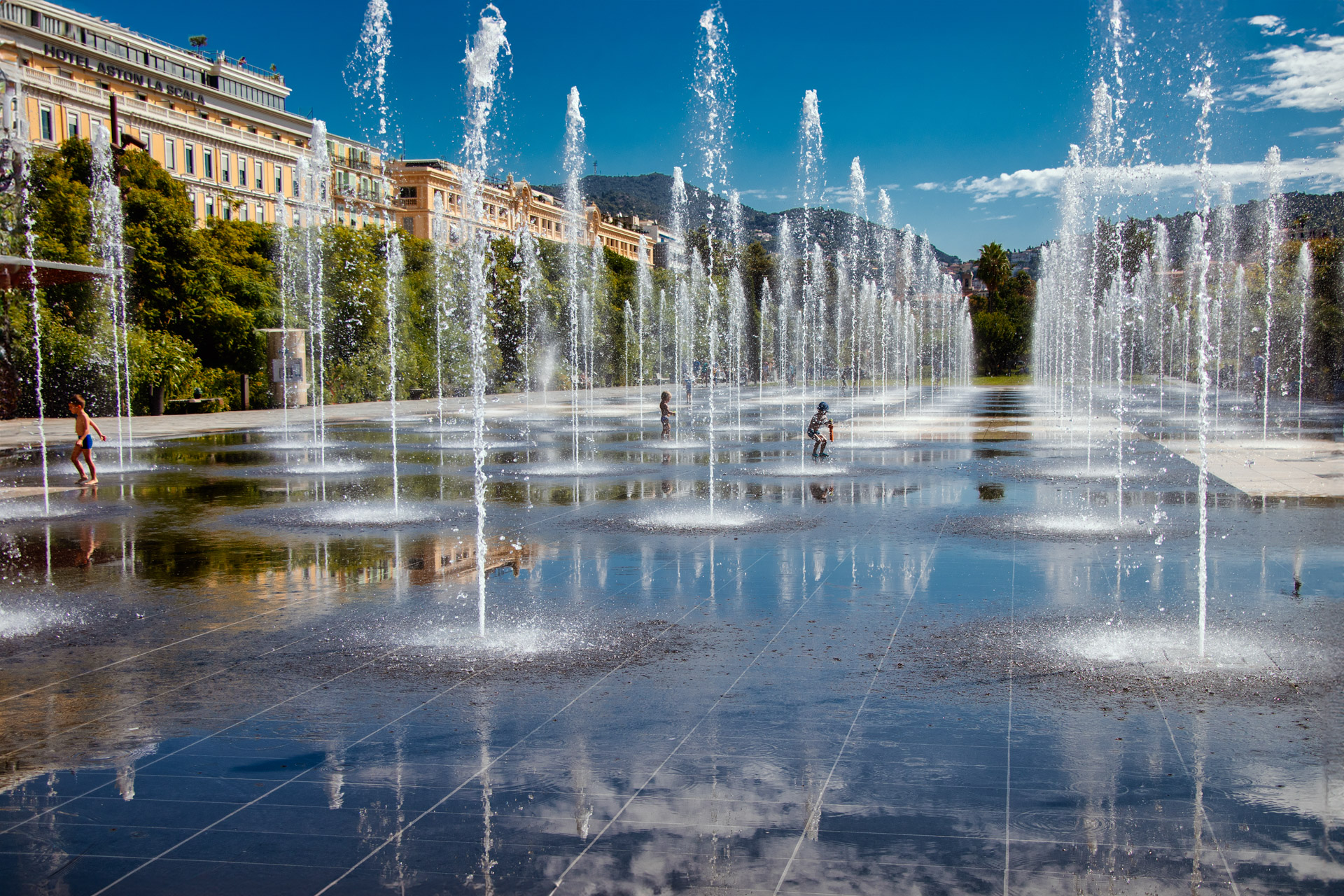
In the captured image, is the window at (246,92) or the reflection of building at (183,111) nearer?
the reflection of building at (183,111)

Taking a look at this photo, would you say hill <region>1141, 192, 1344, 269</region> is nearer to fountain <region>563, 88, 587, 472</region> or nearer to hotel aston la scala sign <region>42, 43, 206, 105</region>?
fountain <region>563, 88, 587, 472</region>

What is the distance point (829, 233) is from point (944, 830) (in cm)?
11122

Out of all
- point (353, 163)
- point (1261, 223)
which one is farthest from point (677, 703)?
point (353, 163)

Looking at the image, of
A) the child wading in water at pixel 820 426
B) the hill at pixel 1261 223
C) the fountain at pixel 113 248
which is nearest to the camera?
the child wading in water at pixel 820 426

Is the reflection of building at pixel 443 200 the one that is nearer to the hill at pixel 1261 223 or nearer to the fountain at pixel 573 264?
the fountain at pixel 573 264

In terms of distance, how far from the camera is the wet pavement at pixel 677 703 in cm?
366

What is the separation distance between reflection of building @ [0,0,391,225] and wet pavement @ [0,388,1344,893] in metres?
50.1

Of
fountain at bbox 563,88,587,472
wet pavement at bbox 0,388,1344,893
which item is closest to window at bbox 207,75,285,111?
fountain at bbox 563,88,587,472

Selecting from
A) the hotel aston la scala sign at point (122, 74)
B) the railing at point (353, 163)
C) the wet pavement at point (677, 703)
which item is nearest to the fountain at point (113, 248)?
the wet pavement at point (677, 703)

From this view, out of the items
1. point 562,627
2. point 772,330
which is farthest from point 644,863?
point 772,330

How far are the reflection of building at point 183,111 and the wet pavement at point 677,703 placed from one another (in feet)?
164

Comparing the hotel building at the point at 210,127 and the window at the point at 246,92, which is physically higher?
the window at the point at 246,92

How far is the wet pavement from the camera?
3.66m

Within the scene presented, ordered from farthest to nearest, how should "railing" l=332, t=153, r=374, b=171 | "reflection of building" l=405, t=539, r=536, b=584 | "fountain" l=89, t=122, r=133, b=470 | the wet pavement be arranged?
"railing" l=332, t=153, r=374, b=171, "fountain" l=89, t=122, r=133, b=470, "reflection of building" l=405, t=539, r=536, b=584, the wet pavement
